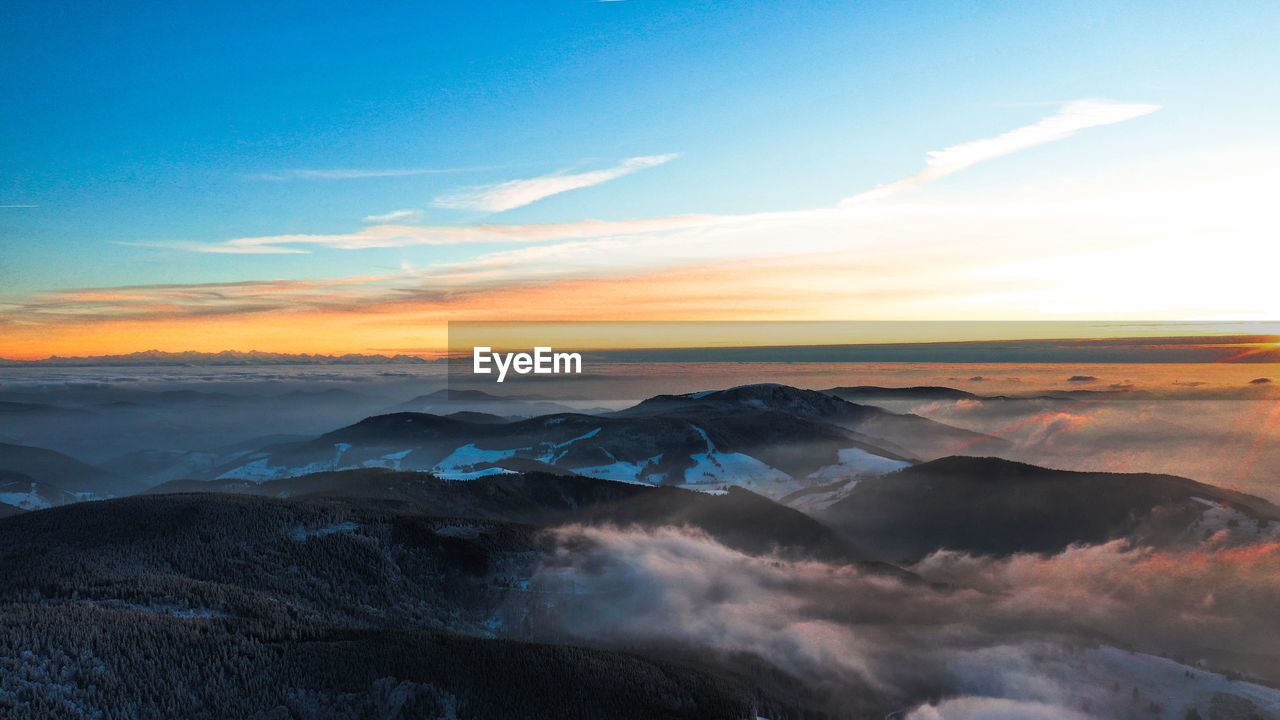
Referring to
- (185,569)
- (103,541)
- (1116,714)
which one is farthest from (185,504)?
(1116,714)

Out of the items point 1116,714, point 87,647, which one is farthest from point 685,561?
point 87,647

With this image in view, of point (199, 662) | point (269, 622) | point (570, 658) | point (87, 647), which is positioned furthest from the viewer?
point (570, 658)

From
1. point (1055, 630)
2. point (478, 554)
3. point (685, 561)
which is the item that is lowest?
point (1055, 630)

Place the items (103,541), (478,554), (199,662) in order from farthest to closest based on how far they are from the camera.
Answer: (478,554)
(103,541)
(199,662)

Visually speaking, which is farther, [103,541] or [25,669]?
[103,541]

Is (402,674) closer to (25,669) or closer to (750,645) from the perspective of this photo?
(25,669)

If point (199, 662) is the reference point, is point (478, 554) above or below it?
below
